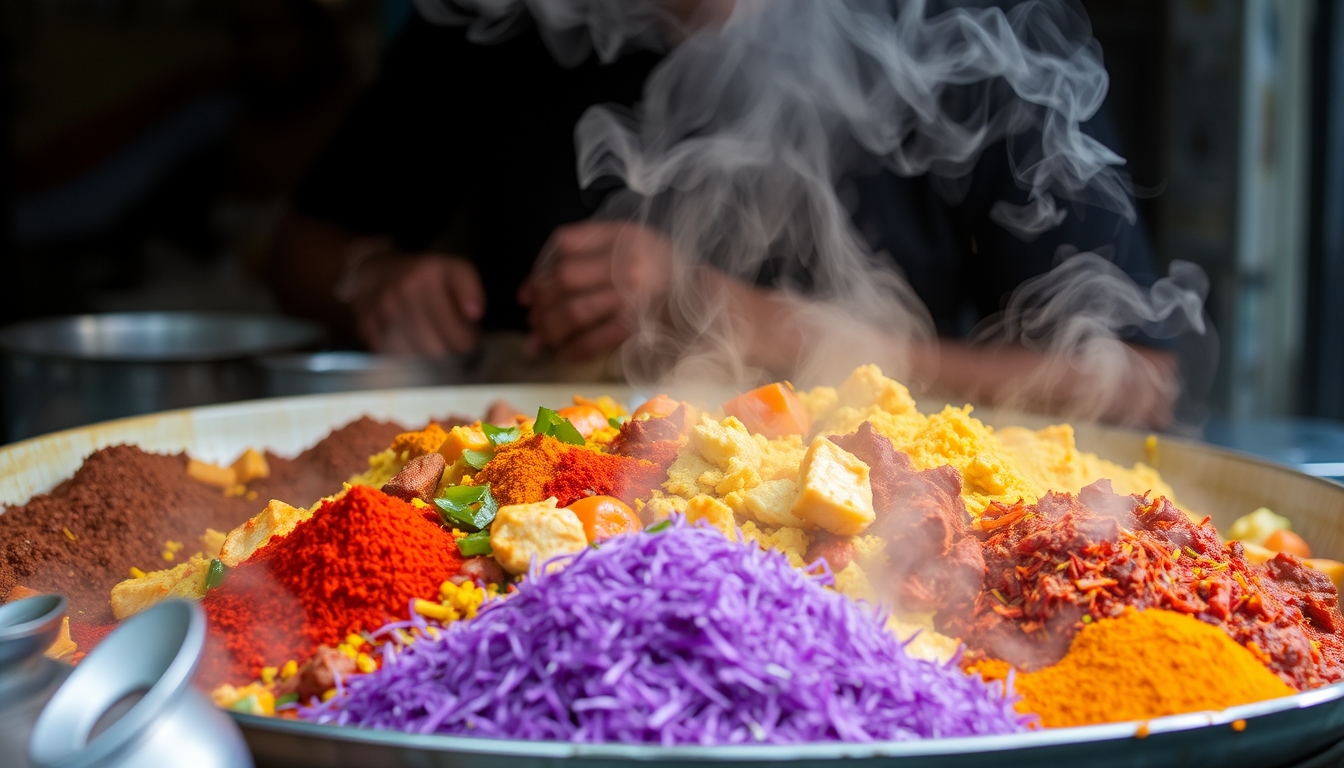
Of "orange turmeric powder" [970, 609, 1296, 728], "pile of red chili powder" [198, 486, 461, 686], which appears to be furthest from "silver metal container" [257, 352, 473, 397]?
"orange turmeric powder" [970, 609, 1296, 728]

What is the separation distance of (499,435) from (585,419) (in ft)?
0.79

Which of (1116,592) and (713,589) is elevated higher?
(713,589)

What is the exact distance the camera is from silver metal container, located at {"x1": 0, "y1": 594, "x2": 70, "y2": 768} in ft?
2.83

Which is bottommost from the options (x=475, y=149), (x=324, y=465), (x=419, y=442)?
(x=324, y=465)

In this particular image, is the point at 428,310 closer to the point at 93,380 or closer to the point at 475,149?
the point at 475,149

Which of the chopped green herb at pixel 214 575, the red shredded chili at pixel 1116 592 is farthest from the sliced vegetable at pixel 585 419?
the red shredded chili at pixel 1116 592

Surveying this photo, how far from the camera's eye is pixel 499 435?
64.4 inches

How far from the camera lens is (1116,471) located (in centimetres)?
196

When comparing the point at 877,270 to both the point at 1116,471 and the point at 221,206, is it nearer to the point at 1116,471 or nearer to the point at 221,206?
the point at 1116,471

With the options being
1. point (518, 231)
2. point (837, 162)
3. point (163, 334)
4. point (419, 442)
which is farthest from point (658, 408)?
point (163, 334)

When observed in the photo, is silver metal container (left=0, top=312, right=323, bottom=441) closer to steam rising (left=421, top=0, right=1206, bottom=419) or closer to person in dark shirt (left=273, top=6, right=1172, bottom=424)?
person in dark shirt (left=273, top=6, right=1172, bottom=424)

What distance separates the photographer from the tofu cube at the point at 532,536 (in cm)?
122

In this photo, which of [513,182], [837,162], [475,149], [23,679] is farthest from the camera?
[475,149]

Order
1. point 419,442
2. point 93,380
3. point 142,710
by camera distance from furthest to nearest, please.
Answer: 1. point 93,380
2. point 419,442
3. point 142,710
